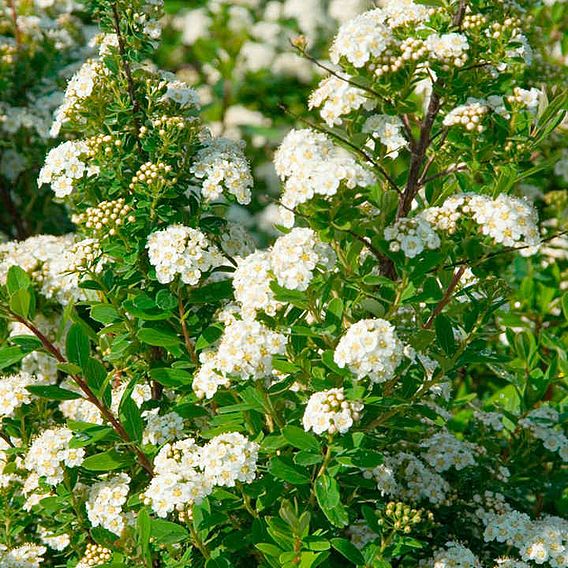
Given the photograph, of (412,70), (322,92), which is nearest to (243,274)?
(322,92)

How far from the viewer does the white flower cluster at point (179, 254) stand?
219cm

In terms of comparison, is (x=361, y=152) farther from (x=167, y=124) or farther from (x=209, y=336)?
(x=209, y=336)

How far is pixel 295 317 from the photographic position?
7.38 feet

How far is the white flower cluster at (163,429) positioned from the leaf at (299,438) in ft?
1.30

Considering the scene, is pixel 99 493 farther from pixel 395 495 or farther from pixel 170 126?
pixel 170 126

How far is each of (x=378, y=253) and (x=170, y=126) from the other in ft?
1.93

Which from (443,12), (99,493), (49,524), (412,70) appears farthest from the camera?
(49,524)

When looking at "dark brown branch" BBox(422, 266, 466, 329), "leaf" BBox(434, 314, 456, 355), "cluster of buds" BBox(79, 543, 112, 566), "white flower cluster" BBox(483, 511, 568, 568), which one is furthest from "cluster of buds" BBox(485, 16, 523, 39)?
"cluster of buds" BBox(79, 543, 112, 566)

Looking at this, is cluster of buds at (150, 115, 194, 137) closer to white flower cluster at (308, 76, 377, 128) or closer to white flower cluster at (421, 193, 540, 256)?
white flower cluster at (308, 76, 377, 128)

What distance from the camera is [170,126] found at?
2297 mm

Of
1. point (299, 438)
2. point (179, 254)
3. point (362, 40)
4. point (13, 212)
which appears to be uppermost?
point (362, 40)

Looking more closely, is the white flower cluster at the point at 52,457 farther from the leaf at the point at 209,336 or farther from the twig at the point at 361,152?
the twig at the point at 361,152

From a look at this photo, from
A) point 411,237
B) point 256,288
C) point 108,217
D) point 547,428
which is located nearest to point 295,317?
point 256,288

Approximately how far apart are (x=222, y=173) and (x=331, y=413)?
694 millimetres
